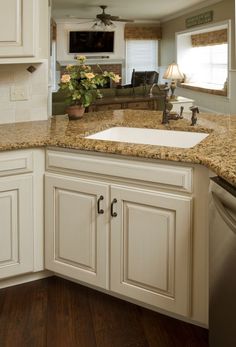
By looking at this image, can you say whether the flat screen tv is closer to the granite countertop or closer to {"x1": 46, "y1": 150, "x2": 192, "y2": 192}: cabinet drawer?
the granite countertop

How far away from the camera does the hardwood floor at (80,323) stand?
6.16 ft

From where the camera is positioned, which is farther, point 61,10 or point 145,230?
point 61,10

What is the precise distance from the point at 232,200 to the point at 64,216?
3.48ft

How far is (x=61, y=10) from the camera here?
32.4 feet

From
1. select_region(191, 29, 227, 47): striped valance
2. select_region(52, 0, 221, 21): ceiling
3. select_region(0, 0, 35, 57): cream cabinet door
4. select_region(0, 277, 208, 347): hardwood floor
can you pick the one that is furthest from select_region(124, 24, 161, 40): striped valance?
select_region(0, 277, 208, 347): hardwood floor

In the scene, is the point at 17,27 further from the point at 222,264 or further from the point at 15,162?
→ the point at 222,264

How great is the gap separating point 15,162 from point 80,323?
0.88m

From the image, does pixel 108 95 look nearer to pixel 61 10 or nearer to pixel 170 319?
pixel 61 10

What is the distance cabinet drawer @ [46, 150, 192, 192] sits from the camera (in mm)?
1816

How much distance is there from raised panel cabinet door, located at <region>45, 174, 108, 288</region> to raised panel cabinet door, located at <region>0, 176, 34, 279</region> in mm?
102

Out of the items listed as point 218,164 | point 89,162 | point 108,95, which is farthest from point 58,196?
point 108,95

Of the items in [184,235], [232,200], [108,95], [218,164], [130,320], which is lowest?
[130,320]

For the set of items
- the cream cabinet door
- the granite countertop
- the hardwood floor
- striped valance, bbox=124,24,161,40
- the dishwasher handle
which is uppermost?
striped valance, bbox=124,24,161,40

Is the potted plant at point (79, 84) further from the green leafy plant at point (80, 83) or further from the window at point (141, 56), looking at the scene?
the window at point (141, 56)
